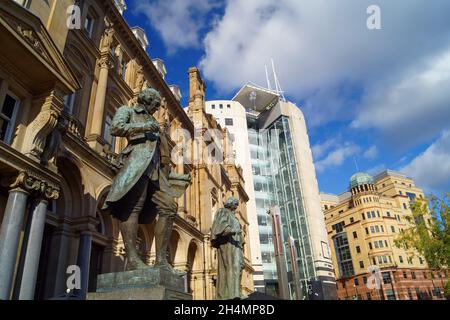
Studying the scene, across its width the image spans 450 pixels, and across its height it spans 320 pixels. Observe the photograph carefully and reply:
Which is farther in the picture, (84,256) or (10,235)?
(84,256)

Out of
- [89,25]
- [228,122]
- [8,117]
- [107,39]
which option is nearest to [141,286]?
[8,117]

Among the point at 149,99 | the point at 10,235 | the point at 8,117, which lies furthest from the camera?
the point at 8,117

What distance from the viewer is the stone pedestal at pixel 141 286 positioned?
3.80m

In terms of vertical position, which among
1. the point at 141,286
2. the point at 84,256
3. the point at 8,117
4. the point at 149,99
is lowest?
the point at 141,286

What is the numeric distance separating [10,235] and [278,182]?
56.5 metres

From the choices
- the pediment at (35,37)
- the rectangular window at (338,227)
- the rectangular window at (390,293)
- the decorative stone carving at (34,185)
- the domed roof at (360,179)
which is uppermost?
the domed roof at (360,179)

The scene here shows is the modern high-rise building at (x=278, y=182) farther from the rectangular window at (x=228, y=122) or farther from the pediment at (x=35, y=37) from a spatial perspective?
the pediment at (x=35, y=37)

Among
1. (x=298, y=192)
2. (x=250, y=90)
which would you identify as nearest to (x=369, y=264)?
(x=298, y=192)

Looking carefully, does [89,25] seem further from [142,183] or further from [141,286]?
[141,286]

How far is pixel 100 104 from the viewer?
16.1m

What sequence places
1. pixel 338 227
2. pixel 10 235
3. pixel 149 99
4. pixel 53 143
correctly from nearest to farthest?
pixel 149 99 → pixel 10 235 → pixel 53 143 → pixel 338 227

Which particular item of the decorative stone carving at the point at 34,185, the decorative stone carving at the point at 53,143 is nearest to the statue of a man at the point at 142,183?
the decorative stone carving at the point at 34,185

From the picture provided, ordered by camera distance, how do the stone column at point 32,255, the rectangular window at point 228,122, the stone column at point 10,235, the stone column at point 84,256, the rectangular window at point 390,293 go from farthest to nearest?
the rectangular window at point 228,122
the rectangular window at point 390,293
the stone column at point 84,256
the stone column at point 32,255
the stone column at point 10,235

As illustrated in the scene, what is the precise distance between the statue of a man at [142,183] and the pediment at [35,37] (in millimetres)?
6029
